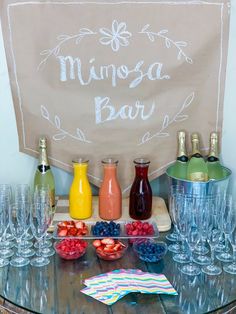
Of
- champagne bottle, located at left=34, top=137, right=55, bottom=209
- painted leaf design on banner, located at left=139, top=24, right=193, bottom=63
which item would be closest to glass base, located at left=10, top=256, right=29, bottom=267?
champagne bottle, located at left=34, top=137, right=55, bottom=209

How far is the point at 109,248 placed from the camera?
4.35 feet

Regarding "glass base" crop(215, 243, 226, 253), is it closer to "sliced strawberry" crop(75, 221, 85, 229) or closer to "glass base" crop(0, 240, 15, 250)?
"sliced strawberry" crop(75, 221, 85, 229)

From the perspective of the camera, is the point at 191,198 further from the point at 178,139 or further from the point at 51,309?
the point at 51,309

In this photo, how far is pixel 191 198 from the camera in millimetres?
1378

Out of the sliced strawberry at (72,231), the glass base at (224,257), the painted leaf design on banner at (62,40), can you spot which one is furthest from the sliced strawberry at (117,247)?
the painted leaf design on banner at (62,40)

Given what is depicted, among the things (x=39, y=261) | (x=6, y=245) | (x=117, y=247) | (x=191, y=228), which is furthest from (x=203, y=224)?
(x=6, y=245)

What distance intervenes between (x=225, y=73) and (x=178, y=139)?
281 millimetres

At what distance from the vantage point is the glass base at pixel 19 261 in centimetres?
128

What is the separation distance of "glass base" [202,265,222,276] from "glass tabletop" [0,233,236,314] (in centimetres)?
1

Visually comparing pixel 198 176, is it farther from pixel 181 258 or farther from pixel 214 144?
pixel 181 258

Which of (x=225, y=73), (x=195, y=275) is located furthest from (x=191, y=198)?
(x=225, y=73)

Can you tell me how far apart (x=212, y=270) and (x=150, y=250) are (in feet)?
0.58

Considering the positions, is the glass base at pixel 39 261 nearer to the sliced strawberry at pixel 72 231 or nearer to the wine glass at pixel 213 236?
the sliced strawberry at pixel 72 231

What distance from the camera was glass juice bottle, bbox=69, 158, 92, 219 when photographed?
5.09 ft
